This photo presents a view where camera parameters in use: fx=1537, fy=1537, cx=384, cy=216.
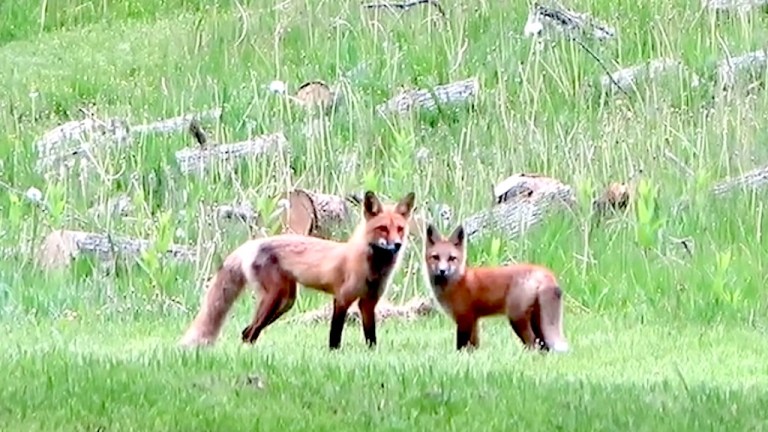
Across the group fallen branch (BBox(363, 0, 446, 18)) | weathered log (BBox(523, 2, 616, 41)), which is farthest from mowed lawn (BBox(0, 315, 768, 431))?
fallen branch (BBox(363, 0, 446, 18))

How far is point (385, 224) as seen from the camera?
962cm

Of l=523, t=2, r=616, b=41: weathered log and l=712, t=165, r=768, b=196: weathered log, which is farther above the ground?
l=523, t=2, r=616, b=41: weathered log

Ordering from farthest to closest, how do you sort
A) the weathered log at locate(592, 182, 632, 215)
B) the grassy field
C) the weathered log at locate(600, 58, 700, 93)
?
the weathered log at locate(600, 58, 700, 93) → the weathered log at locate(592, 182, 632, 215) → the grassy field

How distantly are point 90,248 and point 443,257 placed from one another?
13.9 ft

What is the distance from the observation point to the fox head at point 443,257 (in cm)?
981

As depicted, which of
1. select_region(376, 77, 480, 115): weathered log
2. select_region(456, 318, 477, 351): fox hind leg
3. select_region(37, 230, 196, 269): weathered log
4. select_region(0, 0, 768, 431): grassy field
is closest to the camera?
select_region(0, 0, 768, 431): grassy field

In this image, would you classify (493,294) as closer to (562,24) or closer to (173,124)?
(173,124)

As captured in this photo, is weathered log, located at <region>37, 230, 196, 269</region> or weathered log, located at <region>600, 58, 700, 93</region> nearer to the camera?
weathered log, located at <region>37, 230, 196, 269</region>

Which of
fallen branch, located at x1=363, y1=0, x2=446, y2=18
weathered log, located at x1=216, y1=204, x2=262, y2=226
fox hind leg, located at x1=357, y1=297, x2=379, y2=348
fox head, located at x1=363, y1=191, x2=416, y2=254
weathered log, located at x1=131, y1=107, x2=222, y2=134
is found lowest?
fox hind leg, located at x1=357, y1=297, x2=379, y2=348

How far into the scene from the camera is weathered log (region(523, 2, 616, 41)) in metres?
18.6

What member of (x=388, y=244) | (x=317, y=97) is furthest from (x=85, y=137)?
(x=388, y=244)

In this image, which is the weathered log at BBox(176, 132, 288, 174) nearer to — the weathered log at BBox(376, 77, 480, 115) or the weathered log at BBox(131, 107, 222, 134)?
the weathered log at BBox(131, 107, 222, 134)

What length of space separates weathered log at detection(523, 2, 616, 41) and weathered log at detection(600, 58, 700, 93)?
3.70ft

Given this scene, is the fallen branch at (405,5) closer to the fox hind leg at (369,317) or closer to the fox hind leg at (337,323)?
the fox hind leg at (369,317)
